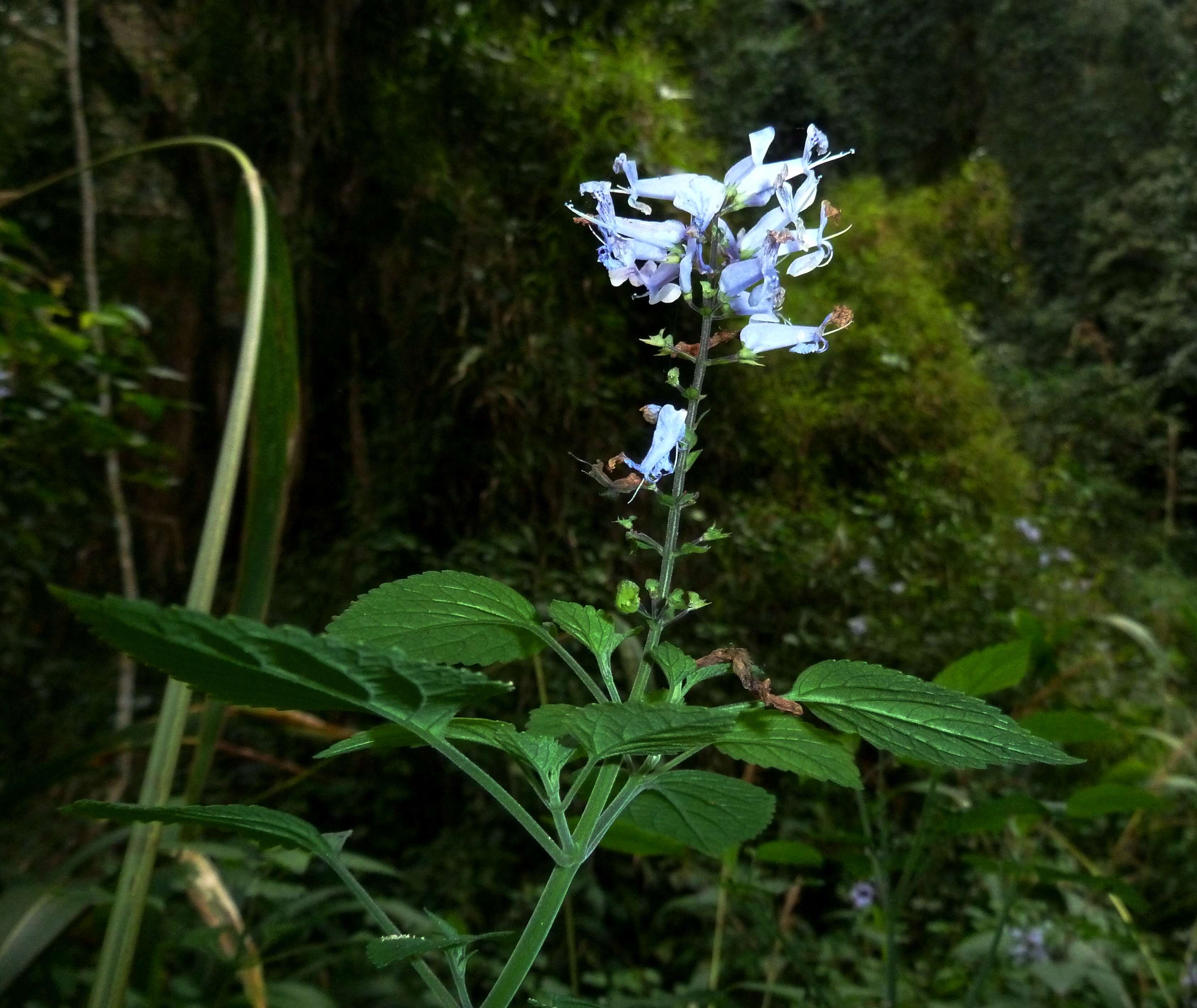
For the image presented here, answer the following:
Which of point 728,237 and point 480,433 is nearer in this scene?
point 728,237

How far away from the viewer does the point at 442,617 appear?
362mm

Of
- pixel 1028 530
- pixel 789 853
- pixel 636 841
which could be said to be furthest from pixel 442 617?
pixel 1028 530

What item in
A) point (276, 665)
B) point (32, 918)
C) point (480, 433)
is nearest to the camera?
point (276, 665)

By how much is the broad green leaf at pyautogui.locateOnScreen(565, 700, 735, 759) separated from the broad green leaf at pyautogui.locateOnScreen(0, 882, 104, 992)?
31.5 inches

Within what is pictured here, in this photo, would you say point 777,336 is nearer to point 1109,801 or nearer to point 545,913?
point 545,913

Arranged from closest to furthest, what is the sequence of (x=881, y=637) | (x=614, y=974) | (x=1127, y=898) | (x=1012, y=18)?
1. (x=1127, y=898)
2. (x=614, y=974)
3. (x=881, y=637)
4. (x=1012, y=18)

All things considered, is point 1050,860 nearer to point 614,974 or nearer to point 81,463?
point 614,974

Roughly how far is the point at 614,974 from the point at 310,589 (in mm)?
1041

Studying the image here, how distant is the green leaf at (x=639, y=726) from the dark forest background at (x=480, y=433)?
730 millimetres

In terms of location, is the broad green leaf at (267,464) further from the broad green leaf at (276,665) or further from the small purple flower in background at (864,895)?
the small purple flower in background at (864,895)

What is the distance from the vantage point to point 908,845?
1.44 m

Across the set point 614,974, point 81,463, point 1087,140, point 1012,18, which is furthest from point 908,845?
point 1087,140

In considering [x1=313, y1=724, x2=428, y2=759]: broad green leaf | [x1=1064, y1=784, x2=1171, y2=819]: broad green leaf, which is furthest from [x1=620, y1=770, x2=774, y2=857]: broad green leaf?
[x1=1064, y1=784, x2=1171, y2=819]: broad green leaf

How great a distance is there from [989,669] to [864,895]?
0.92 meters
